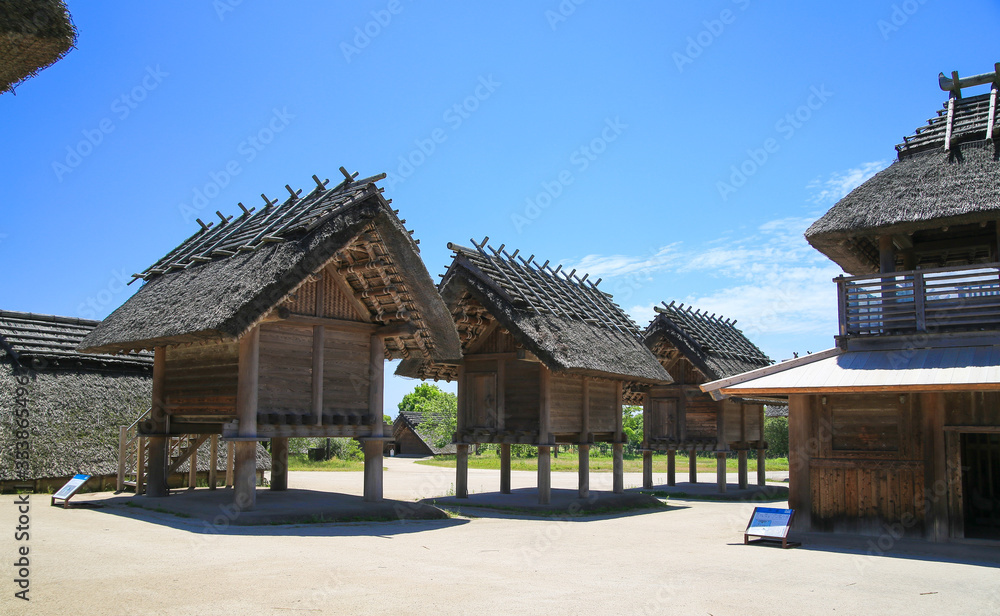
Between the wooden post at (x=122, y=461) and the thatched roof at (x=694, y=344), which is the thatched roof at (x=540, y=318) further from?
the wooden post at (x=122, y=461)

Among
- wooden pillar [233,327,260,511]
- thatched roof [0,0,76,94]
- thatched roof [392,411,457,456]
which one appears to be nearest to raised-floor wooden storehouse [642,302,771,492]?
wooden pillar [233,327,260,511]

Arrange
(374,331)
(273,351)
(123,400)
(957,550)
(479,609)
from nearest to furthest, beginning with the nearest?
(479,609)
(957,550)
(273,351)
(374,331)
(123,400)

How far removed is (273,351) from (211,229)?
5.90 m

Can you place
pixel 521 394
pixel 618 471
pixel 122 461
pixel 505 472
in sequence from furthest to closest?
pixel 505 472, pixel 618 471, pixel 521 394, pixel 122 461

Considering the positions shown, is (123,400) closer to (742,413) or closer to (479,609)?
(479,609)

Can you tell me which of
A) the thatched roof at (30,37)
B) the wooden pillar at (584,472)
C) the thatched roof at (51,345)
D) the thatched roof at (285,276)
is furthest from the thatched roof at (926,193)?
the thatched roof at (51,345)

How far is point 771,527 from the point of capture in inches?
496

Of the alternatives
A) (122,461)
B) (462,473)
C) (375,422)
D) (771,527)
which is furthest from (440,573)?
(122,461)

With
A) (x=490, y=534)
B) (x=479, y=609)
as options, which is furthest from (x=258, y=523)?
(x=479, y=609)

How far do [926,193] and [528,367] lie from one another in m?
9.46

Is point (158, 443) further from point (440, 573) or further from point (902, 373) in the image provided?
point (902, 373)

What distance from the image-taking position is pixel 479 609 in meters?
7.32

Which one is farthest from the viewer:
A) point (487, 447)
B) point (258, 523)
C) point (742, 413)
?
point (487, 447)

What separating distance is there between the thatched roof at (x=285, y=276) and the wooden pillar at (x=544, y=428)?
2.61m
